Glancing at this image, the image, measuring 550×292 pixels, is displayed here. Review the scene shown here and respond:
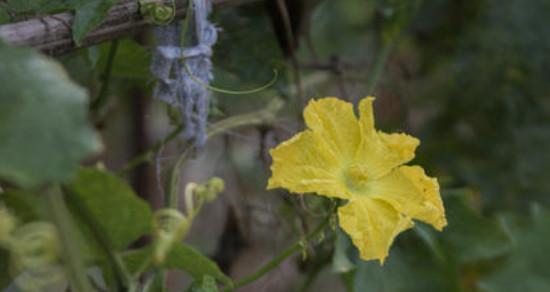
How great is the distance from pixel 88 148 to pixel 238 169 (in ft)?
2.80

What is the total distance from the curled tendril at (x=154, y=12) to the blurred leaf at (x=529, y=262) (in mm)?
779

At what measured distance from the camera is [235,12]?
44.9 inches

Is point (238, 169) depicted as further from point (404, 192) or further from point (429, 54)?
point (404, 192)

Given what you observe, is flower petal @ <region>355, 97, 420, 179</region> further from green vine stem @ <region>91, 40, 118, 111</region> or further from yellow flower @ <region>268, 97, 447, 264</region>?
green vine stem @ <region>91, 40, 118, 111</region>

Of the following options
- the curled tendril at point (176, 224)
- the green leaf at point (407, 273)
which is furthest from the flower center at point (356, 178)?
the green leaf at point (407, 273)

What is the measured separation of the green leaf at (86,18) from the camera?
2.28ft

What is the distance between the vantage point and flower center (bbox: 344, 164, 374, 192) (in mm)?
762

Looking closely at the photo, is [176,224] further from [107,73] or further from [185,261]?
[107,73]

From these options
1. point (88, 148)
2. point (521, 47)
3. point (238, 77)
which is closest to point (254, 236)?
point (238, 77)

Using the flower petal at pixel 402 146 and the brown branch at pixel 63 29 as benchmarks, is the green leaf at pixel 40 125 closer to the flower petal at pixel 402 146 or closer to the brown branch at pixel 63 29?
the brown branch at pixel 63 29

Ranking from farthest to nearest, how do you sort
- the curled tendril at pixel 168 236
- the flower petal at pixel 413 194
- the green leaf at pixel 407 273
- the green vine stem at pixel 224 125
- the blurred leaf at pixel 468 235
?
the blurred leaf at pixel 468 235, the green leaf at pixel 407 273, the green vine stem at pixel 224 125, the flower petal at pixel 413 194, the curled tendril at pixel 168 236

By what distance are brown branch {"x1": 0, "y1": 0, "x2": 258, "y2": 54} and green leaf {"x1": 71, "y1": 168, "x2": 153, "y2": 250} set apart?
10 centimetres

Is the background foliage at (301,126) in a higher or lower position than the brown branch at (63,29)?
lower

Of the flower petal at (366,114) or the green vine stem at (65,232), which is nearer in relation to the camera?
the green vine stem at (65,232)
